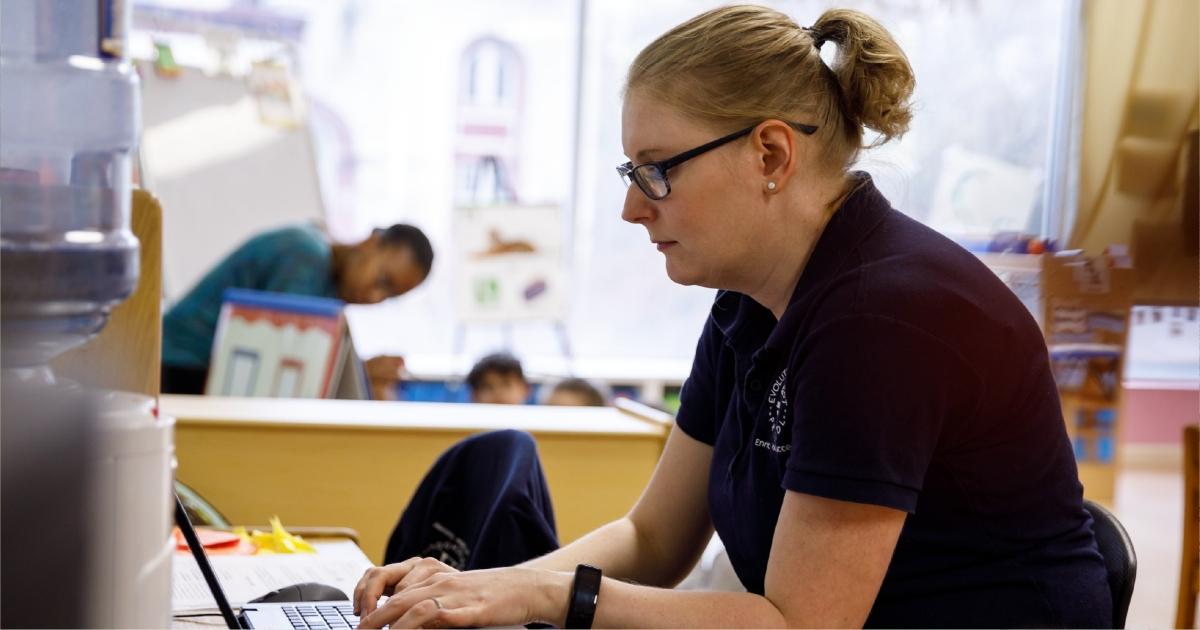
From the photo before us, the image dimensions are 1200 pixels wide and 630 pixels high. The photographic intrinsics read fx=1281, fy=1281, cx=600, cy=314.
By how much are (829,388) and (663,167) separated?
0.94 feet

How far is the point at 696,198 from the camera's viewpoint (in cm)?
122

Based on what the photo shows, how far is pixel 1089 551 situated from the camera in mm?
1195

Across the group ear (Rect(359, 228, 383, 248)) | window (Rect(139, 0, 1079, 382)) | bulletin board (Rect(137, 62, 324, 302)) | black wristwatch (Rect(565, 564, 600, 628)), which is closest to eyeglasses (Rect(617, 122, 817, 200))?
black wristwatch (Rect(565, 564, 600, 628))

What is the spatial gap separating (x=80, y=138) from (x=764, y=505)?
27.1 inches

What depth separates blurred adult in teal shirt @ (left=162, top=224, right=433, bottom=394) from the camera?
3.30 m

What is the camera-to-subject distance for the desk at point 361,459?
2.18 meters

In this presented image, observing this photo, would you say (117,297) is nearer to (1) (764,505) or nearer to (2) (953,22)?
(1) (764,505)

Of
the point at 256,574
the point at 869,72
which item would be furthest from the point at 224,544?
the point at 869,72

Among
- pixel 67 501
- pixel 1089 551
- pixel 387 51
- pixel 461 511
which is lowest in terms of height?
pixel 461 511

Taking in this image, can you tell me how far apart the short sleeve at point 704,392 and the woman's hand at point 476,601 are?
16.0 inches

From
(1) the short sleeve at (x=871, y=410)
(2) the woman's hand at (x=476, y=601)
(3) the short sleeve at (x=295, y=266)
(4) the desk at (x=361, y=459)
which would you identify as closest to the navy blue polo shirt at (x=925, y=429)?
(1) the short sleeve at (x=871, y=410)

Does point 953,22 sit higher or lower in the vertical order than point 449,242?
higher

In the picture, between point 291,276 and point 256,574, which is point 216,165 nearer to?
point 291,276

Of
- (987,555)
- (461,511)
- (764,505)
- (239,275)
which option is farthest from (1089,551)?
(239,275)
